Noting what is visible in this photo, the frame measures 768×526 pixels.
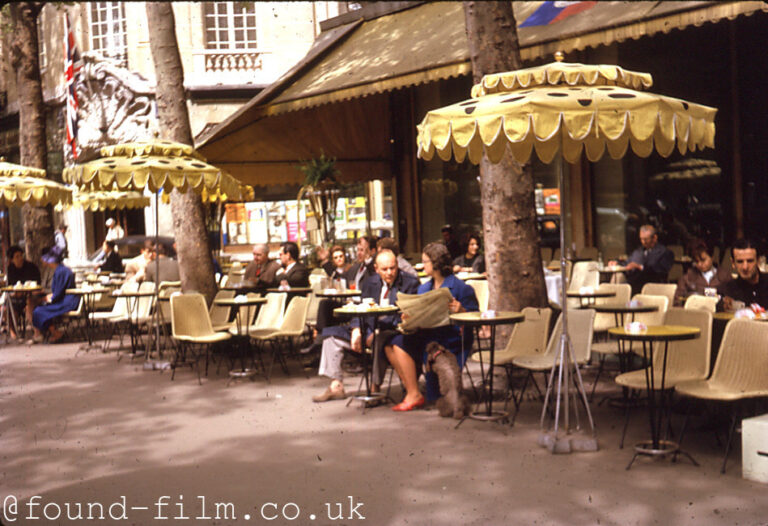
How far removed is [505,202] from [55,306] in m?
8.46

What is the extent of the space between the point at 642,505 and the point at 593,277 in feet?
24.1

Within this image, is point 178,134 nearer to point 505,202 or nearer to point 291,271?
point 291,271

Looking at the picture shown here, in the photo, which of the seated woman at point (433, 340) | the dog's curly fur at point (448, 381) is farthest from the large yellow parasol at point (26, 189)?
the dog's curly fur at point (448, 381)

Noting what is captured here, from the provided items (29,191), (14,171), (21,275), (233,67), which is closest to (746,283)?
(29,191)

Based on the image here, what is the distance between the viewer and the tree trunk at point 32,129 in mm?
17906

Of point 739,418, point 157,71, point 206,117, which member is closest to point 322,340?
point 739,418

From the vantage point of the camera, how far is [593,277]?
Result: 12.2m

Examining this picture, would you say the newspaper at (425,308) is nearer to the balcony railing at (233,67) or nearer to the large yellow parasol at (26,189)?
the large yellow parasol at (26,189)

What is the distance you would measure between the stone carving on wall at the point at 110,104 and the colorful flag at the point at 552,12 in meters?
16.8

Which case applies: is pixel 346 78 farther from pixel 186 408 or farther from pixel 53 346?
pixel 186 408

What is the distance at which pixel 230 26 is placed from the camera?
92.4 feet

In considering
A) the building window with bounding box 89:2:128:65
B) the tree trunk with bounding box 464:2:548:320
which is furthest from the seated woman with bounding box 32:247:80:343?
the building window with bounding box 89:2:128:65

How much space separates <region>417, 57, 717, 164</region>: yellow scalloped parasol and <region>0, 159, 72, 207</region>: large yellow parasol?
9328mm

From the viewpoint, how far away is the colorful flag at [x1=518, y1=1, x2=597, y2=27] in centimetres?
1216
